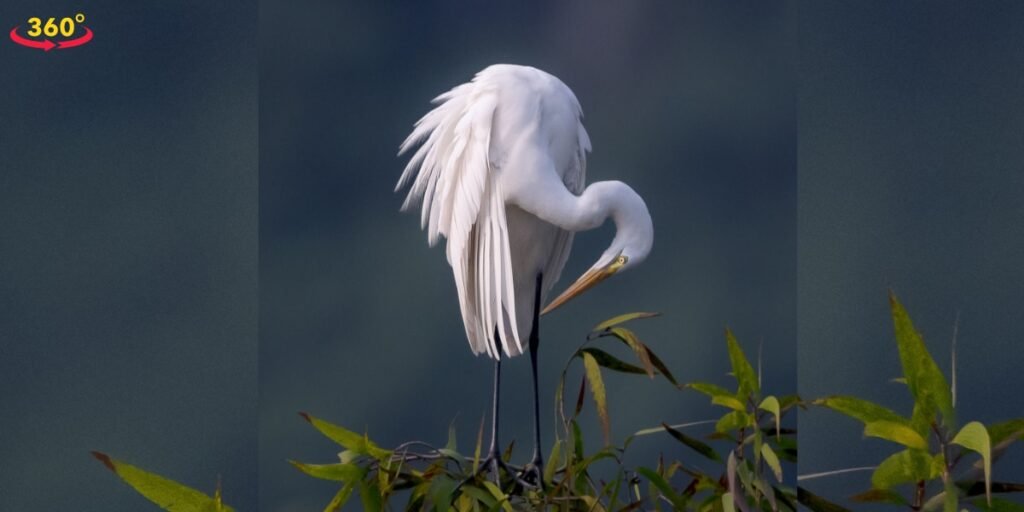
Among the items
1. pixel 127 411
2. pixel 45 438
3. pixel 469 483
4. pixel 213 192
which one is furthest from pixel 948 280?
pixel 45 438

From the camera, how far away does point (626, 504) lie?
2.32 metres

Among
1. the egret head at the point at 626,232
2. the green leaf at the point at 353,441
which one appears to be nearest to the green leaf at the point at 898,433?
the egret head at the point at 626,232

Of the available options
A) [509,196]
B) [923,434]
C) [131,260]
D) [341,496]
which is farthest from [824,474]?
[131,260]

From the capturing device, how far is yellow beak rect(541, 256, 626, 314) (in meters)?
2.33

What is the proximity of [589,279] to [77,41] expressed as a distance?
47.6 inches

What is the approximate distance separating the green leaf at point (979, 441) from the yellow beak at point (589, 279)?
69 cm

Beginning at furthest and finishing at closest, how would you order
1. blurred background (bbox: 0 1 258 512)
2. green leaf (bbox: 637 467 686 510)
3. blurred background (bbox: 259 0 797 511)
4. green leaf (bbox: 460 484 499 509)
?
blurred background (bbox: 0 1 258 512) < blurred background (bbox: 259 0 797 511) < green leaf (bbox: 460 484 499 509) < green leaf (bbox: 637 467 686 510)

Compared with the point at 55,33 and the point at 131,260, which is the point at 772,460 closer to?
the point at 131,260

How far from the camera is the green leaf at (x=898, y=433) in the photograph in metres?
1.91

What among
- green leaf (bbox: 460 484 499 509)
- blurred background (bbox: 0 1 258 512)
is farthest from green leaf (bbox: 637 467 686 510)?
blurred background (bbox: 0 1 258 512)

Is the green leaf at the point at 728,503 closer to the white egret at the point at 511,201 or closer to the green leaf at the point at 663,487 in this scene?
the green leaf at the point at 663,487

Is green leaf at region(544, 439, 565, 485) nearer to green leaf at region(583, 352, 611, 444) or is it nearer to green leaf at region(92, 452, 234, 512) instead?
green leaf at region(583, 352, 611, 444)

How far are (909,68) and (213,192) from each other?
1404 mm

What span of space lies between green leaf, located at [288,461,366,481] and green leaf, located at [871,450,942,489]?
83 centimetres
